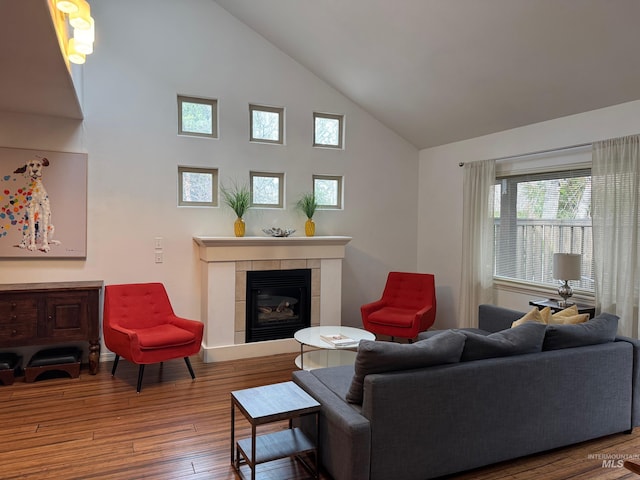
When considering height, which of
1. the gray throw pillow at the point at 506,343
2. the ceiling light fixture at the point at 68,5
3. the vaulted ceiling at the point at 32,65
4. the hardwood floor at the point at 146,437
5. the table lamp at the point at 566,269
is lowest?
the hardwood floor at the point at 146,437

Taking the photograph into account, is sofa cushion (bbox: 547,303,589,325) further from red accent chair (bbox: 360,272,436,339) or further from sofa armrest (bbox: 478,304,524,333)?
red accent chair (bbox: 360,272,436,339)

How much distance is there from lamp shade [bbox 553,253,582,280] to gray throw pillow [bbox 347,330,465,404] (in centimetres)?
210

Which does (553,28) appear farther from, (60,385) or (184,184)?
(60,385)

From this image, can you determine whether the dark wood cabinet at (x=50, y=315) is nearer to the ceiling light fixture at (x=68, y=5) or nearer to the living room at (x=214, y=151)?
the living room at (x=214, y=151)

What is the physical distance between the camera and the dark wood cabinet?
3990mm

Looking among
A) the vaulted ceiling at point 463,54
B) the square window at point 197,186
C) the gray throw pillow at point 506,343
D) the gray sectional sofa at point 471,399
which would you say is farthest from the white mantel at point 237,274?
the gray throw pillow at point 506,343

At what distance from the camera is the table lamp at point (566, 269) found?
4.09m

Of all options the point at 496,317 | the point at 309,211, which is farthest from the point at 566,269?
the point at 309,211

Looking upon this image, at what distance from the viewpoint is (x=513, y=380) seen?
265 centimetres

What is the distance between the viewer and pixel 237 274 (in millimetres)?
4918

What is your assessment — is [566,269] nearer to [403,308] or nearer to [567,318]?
[567,318]

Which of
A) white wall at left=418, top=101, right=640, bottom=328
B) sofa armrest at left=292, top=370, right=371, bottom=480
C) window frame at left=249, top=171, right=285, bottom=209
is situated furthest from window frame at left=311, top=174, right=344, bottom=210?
sofa armrest at left=292, top=370, right=371, bottom=480

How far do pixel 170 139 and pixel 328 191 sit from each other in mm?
2071

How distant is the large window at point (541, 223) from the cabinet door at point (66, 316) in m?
4.47
